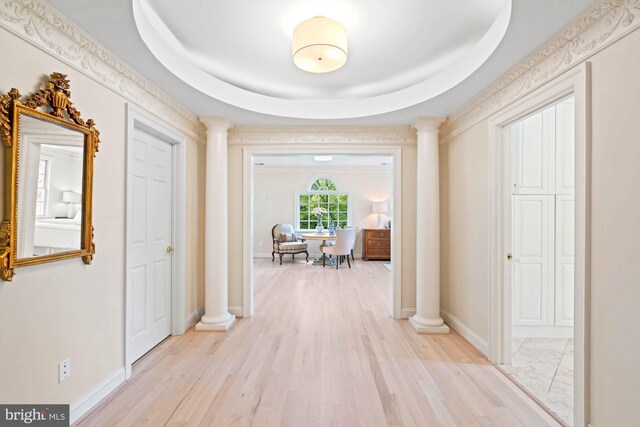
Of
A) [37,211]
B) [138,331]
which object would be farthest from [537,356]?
[37,211]

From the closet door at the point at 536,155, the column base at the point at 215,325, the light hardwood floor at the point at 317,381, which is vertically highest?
the closet door at the point at 536,155

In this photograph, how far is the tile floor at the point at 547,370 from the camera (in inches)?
76.1

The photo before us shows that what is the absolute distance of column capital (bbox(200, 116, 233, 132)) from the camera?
3131mm

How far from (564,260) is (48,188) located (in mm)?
4111

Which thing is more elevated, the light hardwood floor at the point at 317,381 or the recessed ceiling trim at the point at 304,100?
the recessed ceiling trim at the point at 304,100

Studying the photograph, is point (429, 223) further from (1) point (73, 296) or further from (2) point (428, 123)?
(1) point (73, 296)

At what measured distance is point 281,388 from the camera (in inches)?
80.5

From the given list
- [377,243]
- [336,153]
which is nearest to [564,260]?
[336,153]

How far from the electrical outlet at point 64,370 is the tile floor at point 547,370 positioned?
2.93 m

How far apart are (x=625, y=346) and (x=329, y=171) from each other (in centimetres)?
690

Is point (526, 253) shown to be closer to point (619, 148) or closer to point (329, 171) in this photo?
point (619, 148)

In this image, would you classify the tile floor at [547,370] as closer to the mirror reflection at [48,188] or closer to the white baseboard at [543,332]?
the white baseboard at [543,332]

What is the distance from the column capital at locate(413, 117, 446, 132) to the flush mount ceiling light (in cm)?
145

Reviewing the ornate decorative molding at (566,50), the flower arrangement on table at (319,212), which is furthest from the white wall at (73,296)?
the flower arrangement on table at (319,212)
